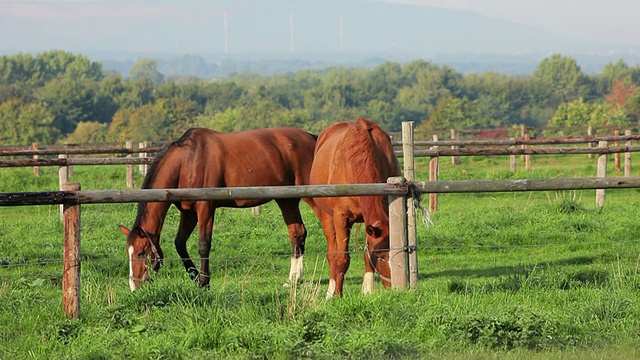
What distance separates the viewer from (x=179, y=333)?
6.37m

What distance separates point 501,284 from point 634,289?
1.12 meters

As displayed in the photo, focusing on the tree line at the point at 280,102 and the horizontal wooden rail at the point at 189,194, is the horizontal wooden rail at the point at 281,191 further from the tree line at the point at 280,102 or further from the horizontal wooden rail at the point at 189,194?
the tree line at the point at 280,102

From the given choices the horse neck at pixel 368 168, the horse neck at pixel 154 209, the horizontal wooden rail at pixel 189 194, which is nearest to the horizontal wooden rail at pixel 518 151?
the horse neck at pixel 154 209

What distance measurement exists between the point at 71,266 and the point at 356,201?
2784 millimetres

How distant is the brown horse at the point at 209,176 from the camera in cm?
962

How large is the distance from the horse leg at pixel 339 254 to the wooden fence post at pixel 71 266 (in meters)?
2.28

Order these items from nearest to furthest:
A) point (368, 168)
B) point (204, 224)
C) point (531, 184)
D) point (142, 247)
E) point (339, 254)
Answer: point (531, 184)
point (339, 254)
point (368, 168)
point (142, 247)
point (204, 224)

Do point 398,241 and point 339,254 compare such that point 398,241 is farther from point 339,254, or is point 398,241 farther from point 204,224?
point 204,224

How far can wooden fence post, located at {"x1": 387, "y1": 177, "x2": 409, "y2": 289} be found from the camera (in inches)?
289

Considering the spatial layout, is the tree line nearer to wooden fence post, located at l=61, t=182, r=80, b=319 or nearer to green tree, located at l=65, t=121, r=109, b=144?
green tree, located at l=65, t=121, r=109, b=144

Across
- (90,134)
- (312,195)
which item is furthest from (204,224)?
(90,134)

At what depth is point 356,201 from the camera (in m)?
8.47

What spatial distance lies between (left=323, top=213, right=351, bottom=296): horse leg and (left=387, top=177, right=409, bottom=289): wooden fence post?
756mm

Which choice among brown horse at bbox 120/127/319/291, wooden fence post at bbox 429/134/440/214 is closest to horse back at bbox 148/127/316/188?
brown horse at bbox 120/127/319/291
